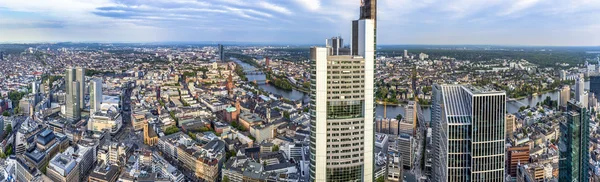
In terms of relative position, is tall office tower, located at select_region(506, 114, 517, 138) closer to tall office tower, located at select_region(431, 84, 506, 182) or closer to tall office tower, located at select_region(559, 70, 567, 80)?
tall office tower, located at select_region(431, 84, 506, 182)

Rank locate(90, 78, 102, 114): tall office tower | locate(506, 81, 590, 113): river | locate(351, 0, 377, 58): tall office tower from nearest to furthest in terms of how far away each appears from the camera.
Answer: locate(351, 0, 377, 58): tall office tower
locate(90, 78, 102, 114): tall office tower
locate(506, 81, 590, 113): river

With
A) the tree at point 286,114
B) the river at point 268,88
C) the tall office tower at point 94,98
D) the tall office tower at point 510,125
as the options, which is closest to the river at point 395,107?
the river at point 268,88

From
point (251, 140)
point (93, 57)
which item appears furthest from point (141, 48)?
point (251, 140)

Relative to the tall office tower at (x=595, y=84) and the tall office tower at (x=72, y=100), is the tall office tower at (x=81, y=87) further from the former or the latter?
the tall office tower at (x=595, y=84)

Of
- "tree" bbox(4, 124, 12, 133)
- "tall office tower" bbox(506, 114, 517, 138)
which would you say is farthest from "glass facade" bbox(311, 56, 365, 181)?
"tree" bbox(4, 124, 12, 133)

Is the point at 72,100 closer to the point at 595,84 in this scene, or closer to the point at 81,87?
the point at 81,87

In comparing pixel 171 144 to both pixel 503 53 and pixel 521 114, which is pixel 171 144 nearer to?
pixel 521 114

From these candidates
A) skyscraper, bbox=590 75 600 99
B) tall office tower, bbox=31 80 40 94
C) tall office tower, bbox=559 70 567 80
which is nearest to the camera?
skyscraper, bbox=590 75 600 99
